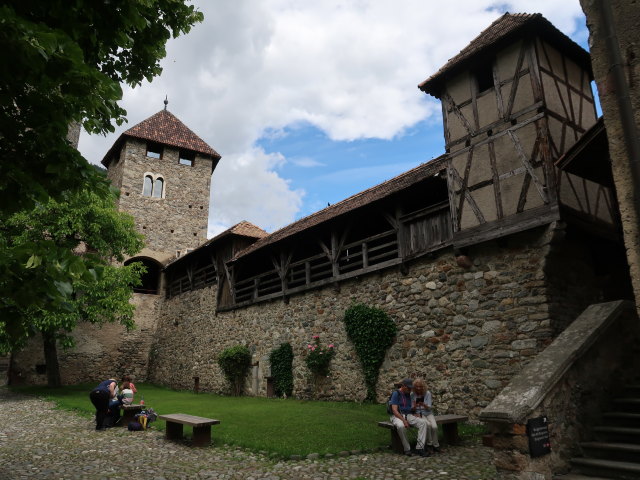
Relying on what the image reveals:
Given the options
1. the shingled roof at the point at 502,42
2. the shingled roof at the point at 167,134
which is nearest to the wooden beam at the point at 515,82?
the shingled roof at the point at 502,42

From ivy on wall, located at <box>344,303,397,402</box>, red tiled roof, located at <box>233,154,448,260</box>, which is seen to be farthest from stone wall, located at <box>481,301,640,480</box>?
ivy on wall, located at <box>344,303,397,402</box>

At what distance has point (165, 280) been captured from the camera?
76.2ft

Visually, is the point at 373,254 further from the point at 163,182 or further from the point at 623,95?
the point at 163,182

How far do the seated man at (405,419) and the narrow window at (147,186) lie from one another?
69.8ft

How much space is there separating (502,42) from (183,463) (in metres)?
9.20

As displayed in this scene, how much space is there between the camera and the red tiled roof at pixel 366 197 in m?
10.4

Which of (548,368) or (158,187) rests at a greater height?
(158,187)

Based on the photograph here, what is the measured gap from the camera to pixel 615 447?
473cm

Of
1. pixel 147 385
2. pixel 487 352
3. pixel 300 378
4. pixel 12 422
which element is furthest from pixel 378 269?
pixel 147 385

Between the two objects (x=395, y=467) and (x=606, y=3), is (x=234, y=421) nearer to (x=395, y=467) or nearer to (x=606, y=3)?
(x=395, y=467)

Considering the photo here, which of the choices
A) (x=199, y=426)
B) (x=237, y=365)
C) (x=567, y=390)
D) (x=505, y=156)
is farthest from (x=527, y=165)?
(x=237, y=365)

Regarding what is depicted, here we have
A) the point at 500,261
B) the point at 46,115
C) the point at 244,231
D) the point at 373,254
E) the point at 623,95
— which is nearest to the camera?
the point at 46,115

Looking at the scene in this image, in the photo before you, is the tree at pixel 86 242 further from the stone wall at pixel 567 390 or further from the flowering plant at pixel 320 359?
the stone wall at pixel 567 390

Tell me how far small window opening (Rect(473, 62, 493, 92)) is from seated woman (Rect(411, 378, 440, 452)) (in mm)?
6325
